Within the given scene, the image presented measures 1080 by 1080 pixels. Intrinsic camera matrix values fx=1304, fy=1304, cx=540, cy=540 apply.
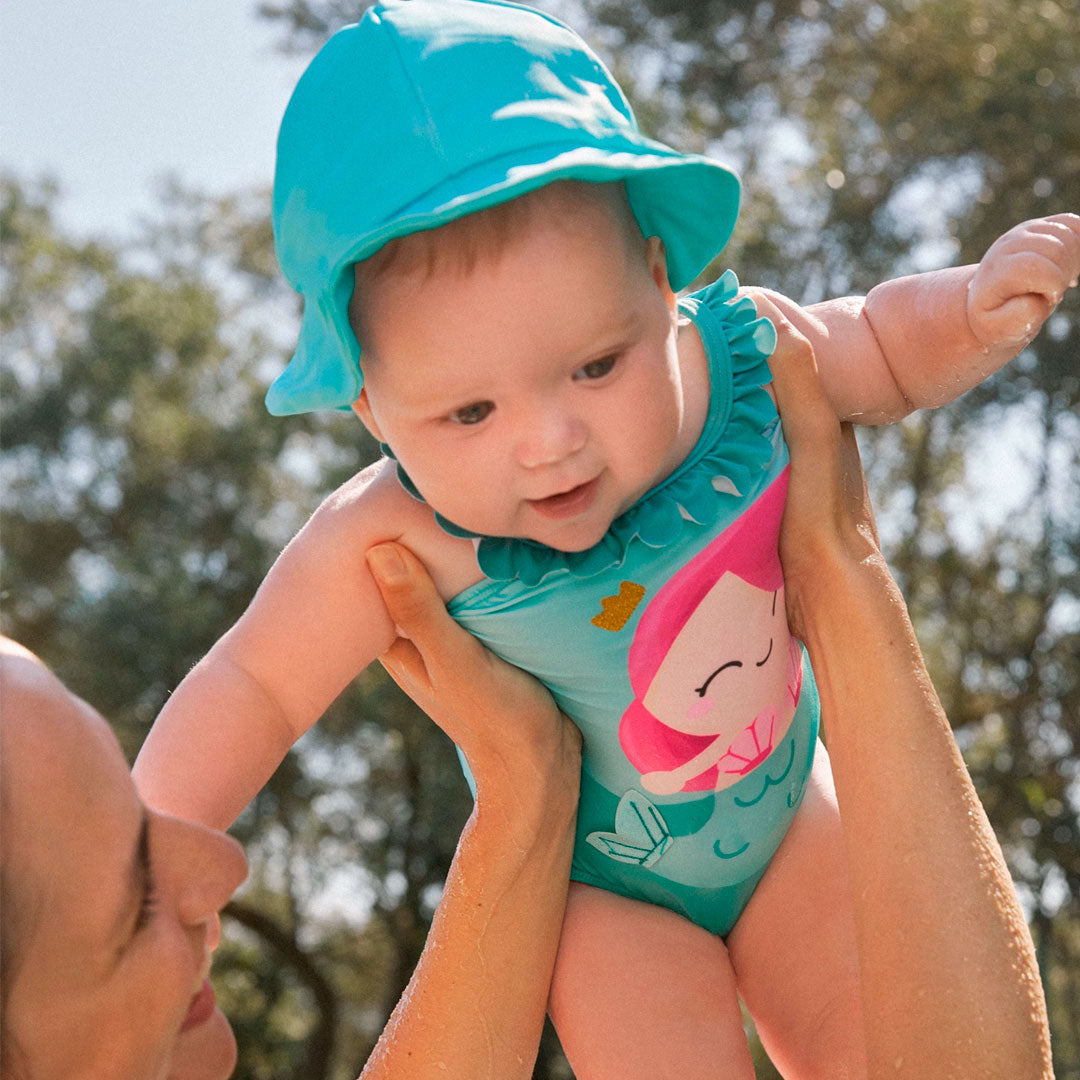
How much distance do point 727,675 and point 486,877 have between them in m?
0.42

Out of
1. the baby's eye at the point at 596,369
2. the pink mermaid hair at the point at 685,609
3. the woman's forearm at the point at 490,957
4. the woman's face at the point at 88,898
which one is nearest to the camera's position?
the woman's face at the point at 88,898

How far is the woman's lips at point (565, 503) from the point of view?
1.57 metres

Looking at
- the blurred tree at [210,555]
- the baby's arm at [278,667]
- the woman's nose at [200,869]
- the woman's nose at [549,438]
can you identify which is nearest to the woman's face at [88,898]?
the woman's nose at [200,869]

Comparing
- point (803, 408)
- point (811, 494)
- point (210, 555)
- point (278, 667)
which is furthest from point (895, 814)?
point (210, 555)

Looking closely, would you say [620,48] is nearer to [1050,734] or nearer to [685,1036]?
[1050,734]

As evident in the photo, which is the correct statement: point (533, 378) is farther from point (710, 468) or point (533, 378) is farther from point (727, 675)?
point (727, 675)

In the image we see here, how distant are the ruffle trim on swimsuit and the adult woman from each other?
0.04 m

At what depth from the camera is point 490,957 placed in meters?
1.65

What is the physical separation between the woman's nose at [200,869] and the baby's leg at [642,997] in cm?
75

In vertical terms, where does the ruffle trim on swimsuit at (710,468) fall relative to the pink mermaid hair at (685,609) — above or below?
above

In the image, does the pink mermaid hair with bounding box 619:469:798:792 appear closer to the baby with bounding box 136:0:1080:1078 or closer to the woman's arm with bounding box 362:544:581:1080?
the baby with bounding box 136:0:1080:1078

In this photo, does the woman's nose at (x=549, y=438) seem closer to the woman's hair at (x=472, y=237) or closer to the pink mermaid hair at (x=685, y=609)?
the woman's hair at (x=472, y=237)

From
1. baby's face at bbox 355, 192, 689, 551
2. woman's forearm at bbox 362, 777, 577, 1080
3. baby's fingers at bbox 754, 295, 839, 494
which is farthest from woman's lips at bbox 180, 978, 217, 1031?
baby's fingers at bbox 754, 295, 839, 494

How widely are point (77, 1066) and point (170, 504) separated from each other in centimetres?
1076
